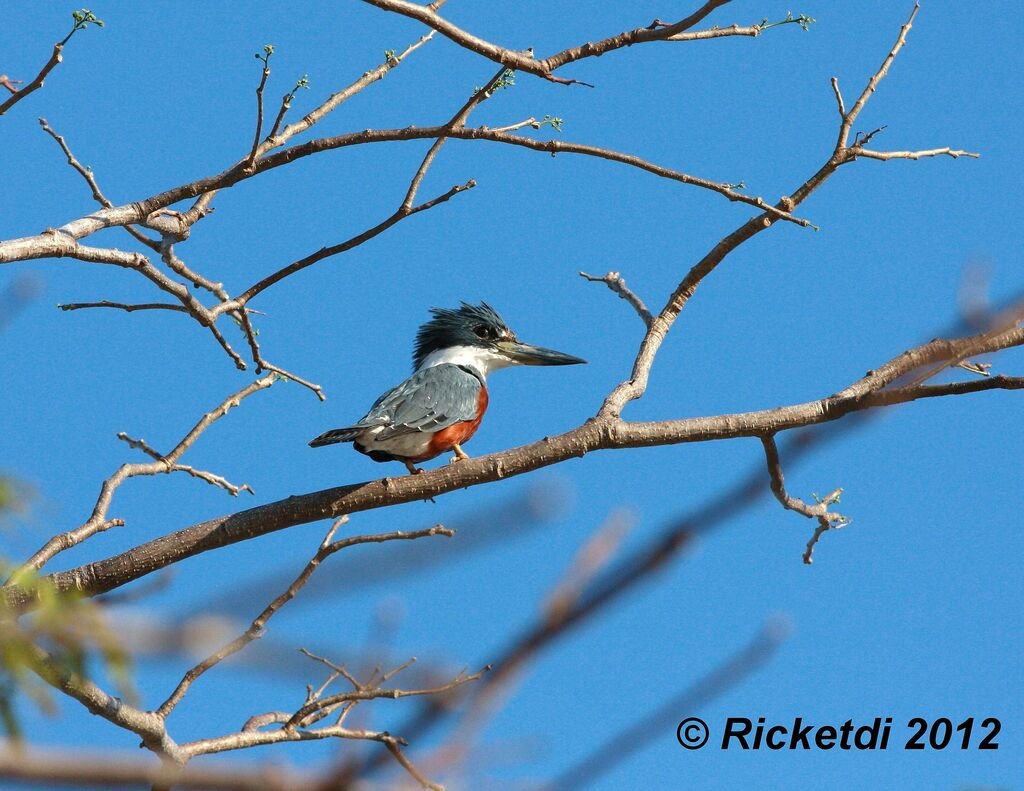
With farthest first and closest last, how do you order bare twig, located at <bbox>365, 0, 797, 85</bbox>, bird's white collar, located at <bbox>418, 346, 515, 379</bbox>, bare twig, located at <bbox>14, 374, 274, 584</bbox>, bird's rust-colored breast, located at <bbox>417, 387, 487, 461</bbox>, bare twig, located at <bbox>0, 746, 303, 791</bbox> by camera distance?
bird's white collar, located at <bbox>418, 346, 515, 379</bbox>, bird's rust-colored breast, located at <bbox>417, 387, 487, 461</bbox>, bare twig, located at <bbox>14, 374, 274, 584</bbox>, bare twig, located at <bbox>365, 0, 797, 85</bbox>, bare twig, located at <bbox>0, 746, 303, 791</bbox>

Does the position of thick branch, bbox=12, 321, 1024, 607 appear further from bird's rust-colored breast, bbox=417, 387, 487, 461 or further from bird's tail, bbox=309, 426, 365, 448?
bird's rust-colored breast, bbox=417, 387, 487, 461

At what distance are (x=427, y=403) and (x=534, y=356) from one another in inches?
55.0

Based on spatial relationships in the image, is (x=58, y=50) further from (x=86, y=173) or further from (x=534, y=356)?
(x=534, y=356)

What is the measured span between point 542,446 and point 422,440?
4.66 feet

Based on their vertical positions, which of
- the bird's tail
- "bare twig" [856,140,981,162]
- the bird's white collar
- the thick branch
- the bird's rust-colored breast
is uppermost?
the bird's white collar

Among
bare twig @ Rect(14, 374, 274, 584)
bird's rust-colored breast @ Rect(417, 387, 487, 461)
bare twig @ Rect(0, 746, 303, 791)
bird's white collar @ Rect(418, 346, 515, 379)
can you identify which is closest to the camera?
bare twig @ Rect(0, 746, 303, 791)

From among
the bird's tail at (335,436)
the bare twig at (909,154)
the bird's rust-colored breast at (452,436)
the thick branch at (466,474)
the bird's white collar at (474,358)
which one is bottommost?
the thick branch at (466,474)

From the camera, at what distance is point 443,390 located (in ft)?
18.7

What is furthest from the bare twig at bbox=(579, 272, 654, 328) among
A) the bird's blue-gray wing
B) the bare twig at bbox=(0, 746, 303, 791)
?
the bare twig at bbox=(0, 746, 303, 791)

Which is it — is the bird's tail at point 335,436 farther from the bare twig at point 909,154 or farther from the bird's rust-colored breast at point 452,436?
the bare twig at point 909,154

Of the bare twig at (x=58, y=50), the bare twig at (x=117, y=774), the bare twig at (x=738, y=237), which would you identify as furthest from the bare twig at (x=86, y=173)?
the bare twig at (x=117, y=774)

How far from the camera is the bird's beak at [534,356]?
22.1ft

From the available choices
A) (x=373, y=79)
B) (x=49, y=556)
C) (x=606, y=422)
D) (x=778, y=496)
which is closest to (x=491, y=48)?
(x=373, y=79)

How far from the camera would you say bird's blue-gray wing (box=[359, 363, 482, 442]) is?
5.32m
